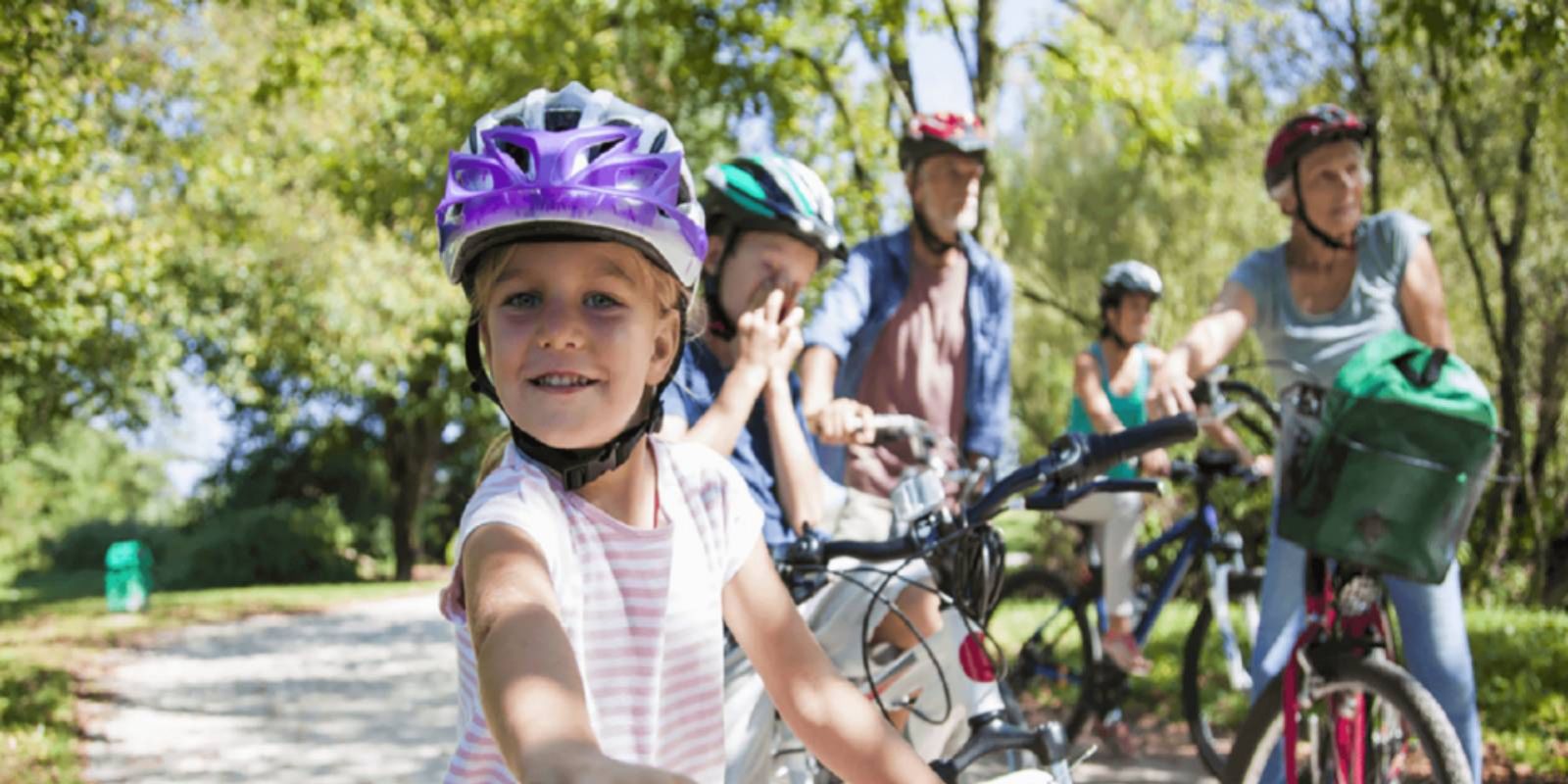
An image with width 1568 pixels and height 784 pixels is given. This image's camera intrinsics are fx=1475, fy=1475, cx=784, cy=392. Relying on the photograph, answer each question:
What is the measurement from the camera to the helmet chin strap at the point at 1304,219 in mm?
4289

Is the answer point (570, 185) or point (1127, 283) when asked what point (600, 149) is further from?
point (1127, 283)

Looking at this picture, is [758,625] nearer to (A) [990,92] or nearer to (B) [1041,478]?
(B) [1041,478]

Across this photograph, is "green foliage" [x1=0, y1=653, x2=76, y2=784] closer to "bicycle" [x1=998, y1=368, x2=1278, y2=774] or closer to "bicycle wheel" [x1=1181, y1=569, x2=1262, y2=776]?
"bicycle" [x1=998, y1=368, x2=1278, y2=774]

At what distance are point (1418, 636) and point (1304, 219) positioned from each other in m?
1.26

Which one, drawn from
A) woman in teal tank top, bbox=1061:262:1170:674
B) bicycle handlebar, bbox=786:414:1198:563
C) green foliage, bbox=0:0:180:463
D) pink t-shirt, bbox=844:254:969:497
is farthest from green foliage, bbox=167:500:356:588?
bicycle handlebar, bbox=786:414:1198:563

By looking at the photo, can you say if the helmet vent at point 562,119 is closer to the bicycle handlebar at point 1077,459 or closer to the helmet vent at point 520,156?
the helmet vent at point 520,156

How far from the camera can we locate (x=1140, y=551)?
677 centimetres

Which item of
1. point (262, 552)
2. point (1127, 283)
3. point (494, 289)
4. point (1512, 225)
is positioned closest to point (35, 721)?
point (1127, 283)

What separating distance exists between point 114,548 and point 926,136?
51.1 ft

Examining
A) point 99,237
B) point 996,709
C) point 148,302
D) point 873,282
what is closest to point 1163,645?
point 873,282

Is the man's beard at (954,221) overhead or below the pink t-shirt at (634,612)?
overhead

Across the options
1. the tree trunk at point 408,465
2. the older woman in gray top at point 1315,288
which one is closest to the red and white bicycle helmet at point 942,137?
the older woman in gray top at point 1315,288

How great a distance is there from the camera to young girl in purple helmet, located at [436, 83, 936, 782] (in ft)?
6.45

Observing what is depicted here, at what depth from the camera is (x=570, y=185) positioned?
1988 millimetres
